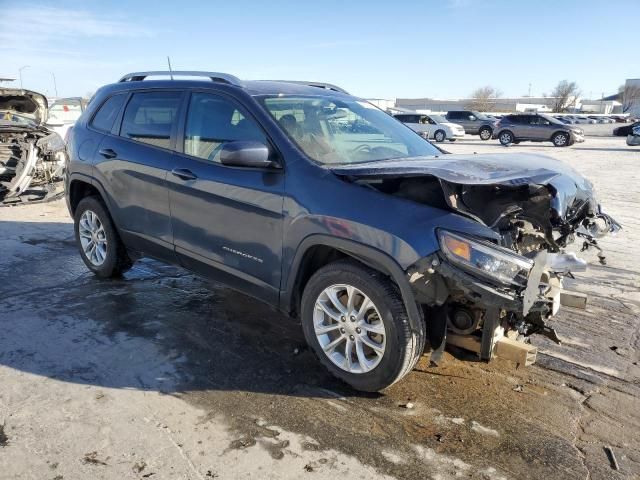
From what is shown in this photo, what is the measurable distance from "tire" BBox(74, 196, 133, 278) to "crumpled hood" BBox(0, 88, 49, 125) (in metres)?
6.02

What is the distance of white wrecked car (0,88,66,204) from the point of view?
900 cm

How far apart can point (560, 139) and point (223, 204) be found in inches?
1048

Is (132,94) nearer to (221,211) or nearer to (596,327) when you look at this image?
(221,211)

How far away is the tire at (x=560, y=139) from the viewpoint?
26.5 meters

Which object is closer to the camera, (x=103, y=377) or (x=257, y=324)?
(x=103, y=377)

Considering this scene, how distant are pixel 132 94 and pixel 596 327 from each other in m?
4.49

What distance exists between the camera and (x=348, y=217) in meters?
3.12

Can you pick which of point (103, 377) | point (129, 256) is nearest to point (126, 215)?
point (129, 256)

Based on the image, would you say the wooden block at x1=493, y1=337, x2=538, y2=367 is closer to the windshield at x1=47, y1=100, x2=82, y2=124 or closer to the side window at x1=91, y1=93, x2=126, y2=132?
the side window at x1=91, y1=93, x2=126, y2=132

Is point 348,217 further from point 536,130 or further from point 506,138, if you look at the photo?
point 536,130

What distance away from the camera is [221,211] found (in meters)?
3.83

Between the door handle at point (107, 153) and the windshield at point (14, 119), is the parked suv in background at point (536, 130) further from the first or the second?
the door handle at point (107, 153)

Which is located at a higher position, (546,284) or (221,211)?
(221,211)

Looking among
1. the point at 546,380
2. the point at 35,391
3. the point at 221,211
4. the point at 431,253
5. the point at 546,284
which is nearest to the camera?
the point at 431,253
